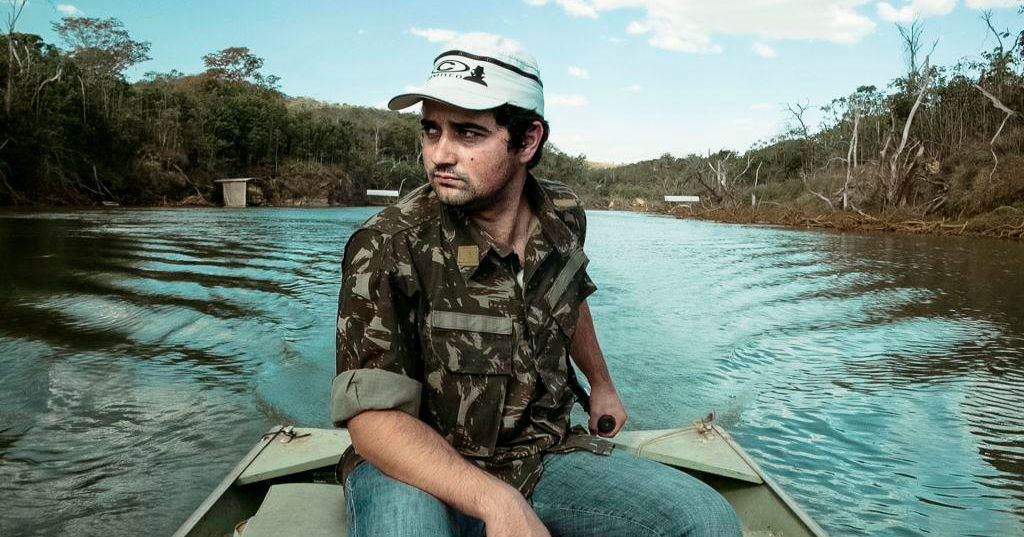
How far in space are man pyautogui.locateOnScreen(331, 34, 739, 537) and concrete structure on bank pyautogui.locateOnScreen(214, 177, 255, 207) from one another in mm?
46926

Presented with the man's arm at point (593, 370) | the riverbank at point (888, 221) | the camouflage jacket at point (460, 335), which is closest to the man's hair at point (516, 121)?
the camouflage jacket at point (460, 335)

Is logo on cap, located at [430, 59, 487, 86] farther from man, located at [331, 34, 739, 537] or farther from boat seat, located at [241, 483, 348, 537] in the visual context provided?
boat seat, located at [241, 483, 348, 537]

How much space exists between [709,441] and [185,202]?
4269cm

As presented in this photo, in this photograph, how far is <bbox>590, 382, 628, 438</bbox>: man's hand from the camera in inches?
84.7

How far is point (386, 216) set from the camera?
1676mm

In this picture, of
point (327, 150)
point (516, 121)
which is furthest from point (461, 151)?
point (327, 150)

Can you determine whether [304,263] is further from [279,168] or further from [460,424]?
[279,168]

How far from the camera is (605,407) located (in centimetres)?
215

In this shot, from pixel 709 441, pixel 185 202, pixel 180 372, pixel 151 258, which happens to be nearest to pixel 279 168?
pixel 185 202

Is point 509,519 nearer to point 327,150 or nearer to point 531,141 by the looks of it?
point 531,141

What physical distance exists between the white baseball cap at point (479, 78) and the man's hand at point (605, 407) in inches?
34.9

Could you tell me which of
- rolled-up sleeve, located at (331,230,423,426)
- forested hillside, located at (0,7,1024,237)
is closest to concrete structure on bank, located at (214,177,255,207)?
forested hillside, located at (0,7,1024,237)

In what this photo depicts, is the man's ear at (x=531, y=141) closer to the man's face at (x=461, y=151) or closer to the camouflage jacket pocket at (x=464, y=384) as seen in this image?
the man's face at (x=461, y=151)

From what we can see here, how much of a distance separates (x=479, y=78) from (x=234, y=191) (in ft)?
157
